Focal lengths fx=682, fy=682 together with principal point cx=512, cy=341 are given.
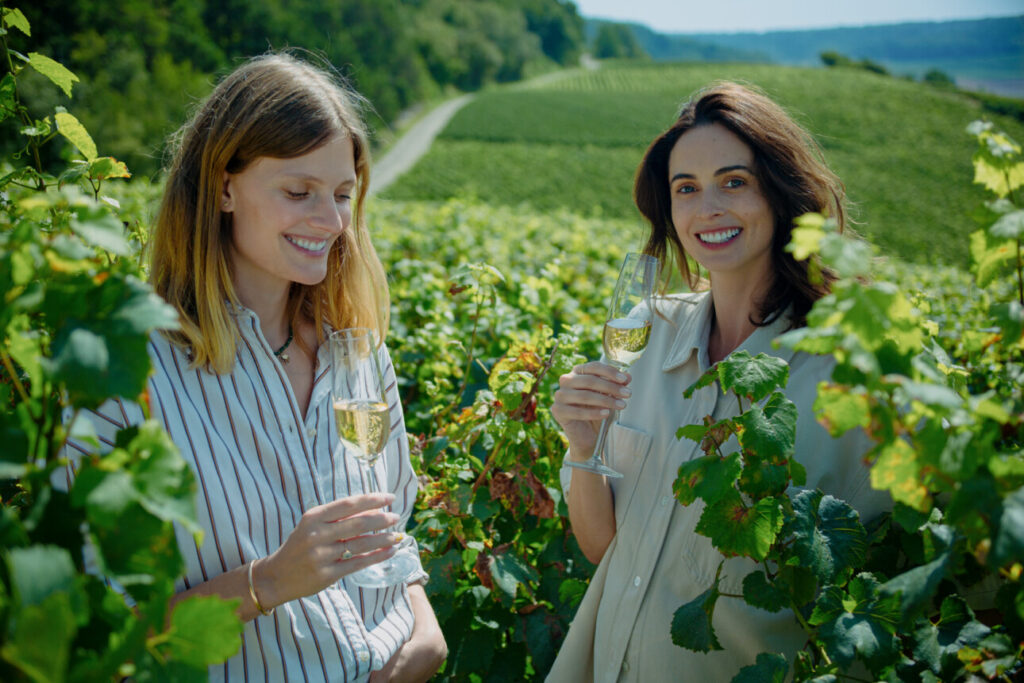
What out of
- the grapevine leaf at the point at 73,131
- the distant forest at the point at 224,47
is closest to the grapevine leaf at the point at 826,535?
the grapevine leaf at the point at 73,131

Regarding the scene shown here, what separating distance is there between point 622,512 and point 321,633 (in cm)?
84

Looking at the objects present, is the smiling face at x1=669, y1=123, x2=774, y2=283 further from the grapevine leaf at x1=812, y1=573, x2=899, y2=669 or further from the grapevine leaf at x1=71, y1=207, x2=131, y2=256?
the grapevine leaf at x1=71, y1=207, x2=131, y2=256

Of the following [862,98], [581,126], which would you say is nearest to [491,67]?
[581,126]

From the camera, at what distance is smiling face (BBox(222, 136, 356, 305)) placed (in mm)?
1701

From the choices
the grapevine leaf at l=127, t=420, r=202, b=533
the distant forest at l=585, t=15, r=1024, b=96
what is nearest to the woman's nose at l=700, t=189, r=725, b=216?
the grapevine leaf at l=127, t=420, r=202, b=533

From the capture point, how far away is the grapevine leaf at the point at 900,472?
84 cm

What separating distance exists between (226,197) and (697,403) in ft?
4.49

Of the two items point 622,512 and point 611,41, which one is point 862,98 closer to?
point 622,512

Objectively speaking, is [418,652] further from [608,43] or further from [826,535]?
[608,43]

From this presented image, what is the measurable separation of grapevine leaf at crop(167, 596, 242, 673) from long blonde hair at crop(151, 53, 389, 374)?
93cm

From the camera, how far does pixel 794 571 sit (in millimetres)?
1304

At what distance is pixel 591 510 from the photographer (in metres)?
1.93

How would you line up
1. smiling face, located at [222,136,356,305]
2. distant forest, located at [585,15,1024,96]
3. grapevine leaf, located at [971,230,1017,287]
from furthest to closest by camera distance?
distant forest, located at [585,15,1024,96]
smiling face, located at [222,136,356,305]
grapevine leaf, located at [971,230,1017,287]

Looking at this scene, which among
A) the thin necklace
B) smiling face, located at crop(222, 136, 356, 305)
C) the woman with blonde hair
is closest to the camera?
the woman with blonde hair
